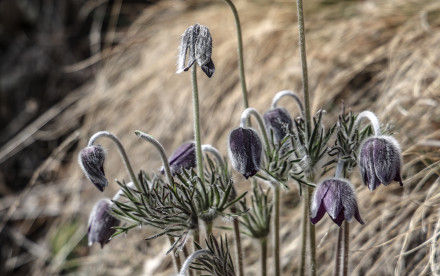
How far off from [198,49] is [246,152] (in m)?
0.20

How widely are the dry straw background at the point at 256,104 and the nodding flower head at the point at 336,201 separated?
1.89 feet

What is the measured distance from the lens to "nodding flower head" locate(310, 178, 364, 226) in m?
0.97

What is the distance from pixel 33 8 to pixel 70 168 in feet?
3.85

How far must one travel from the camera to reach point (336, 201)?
96cm

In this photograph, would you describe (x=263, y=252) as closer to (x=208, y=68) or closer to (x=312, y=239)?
(x=312, y=239)

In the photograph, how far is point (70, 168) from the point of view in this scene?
10.5 ft

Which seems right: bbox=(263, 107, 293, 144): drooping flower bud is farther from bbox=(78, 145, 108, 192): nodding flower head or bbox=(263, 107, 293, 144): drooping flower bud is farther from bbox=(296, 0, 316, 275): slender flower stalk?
bbox=(78, 145, 108, 192): nodding flower head

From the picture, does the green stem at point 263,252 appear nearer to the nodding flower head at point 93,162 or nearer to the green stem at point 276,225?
the green stem at point 276,225

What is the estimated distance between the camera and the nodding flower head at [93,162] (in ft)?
3.55

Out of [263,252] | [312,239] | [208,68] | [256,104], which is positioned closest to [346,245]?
[312,239]

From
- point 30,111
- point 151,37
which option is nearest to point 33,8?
point 30,111

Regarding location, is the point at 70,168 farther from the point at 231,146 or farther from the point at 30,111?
the point at 231,146

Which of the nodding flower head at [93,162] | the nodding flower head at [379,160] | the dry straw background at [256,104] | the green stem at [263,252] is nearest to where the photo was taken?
the nodding flower head at [379,160]

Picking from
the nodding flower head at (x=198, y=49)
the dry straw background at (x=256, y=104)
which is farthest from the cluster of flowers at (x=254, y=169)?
the dry straw background at (x=256, y=104)
